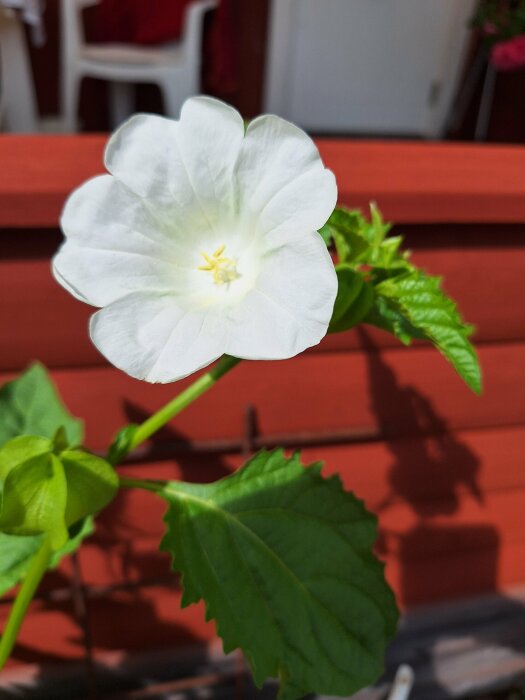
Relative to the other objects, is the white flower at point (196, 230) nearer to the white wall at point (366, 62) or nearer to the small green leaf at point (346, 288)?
the small green leaf at point (346, 288)

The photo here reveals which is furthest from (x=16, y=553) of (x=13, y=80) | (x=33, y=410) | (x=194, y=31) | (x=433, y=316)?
(x=194, y=31)

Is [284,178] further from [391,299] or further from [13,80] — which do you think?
[13,80]

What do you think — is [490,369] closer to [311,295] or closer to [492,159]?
[492,159]

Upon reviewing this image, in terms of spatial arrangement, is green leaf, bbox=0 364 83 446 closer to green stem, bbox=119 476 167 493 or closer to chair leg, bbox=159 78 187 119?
green stem, bbox=119 476 167 493

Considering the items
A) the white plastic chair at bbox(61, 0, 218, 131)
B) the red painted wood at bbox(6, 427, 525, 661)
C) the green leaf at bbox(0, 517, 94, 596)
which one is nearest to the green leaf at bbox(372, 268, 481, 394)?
the green leaf at bbox(0, 517, 94, 596)

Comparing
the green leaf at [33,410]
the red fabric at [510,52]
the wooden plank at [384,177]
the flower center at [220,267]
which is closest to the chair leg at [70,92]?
the red fabric at [510,52]

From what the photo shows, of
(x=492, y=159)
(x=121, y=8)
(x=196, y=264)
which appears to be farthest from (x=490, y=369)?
(x=121, y=8)
